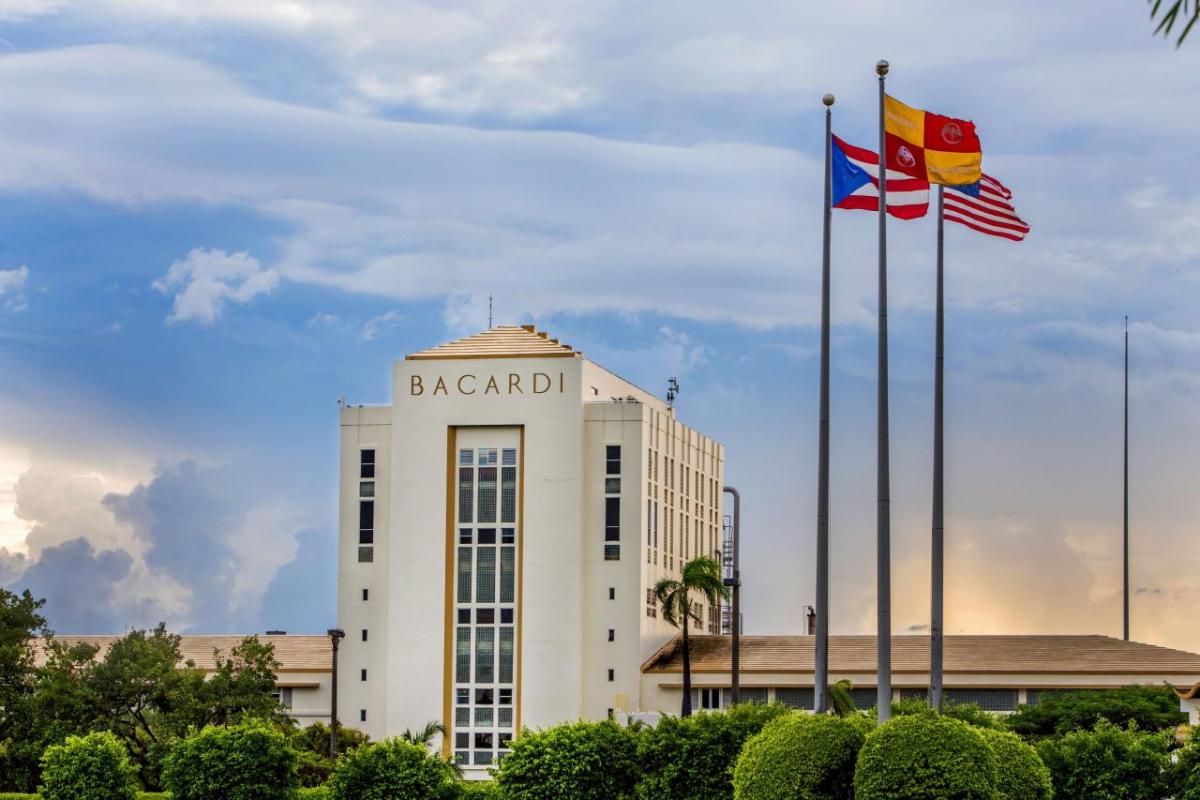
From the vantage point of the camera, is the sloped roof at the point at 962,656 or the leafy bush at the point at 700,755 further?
the sloped roof at the point at 962,656

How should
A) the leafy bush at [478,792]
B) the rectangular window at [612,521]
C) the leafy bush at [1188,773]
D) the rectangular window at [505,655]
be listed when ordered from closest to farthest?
the leafy bush at [1188,773] < the leafy bush at [478,792] < the rectangular window at [505,655] < the rectangular window at [612,521]

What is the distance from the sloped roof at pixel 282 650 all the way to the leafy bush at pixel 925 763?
47.3 metres

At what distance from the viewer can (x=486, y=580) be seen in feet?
271

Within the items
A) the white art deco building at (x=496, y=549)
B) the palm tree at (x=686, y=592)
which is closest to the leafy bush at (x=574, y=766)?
the palm tree at (x=686, y=592)

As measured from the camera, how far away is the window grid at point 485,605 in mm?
81188

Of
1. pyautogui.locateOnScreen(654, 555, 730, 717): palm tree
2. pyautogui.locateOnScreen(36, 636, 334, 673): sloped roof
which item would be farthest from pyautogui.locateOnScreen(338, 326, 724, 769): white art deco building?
pyautogui.locateOnScreen(36, 636, 334, 673): sloped roof

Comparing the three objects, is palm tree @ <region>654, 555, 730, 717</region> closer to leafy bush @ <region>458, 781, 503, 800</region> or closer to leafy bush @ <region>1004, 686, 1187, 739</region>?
leafy bush @ <region>1004, 686, 1187, 739</region>

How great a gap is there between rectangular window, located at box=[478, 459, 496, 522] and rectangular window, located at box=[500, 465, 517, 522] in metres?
0.36

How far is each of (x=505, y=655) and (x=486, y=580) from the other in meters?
3.38

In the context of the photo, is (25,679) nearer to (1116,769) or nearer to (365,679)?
(365,679)

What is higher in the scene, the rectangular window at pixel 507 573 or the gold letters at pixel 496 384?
the gold letters at pixel 496 384

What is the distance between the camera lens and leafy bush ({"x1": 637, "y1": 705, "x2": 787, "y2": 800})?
158 feet

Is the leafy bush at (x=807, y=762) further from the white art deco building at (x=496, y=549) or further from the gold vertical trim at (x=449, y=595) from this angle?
the gold vertical trim at (x=449, y=595)

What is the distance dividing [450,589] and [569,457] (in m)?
7.78
